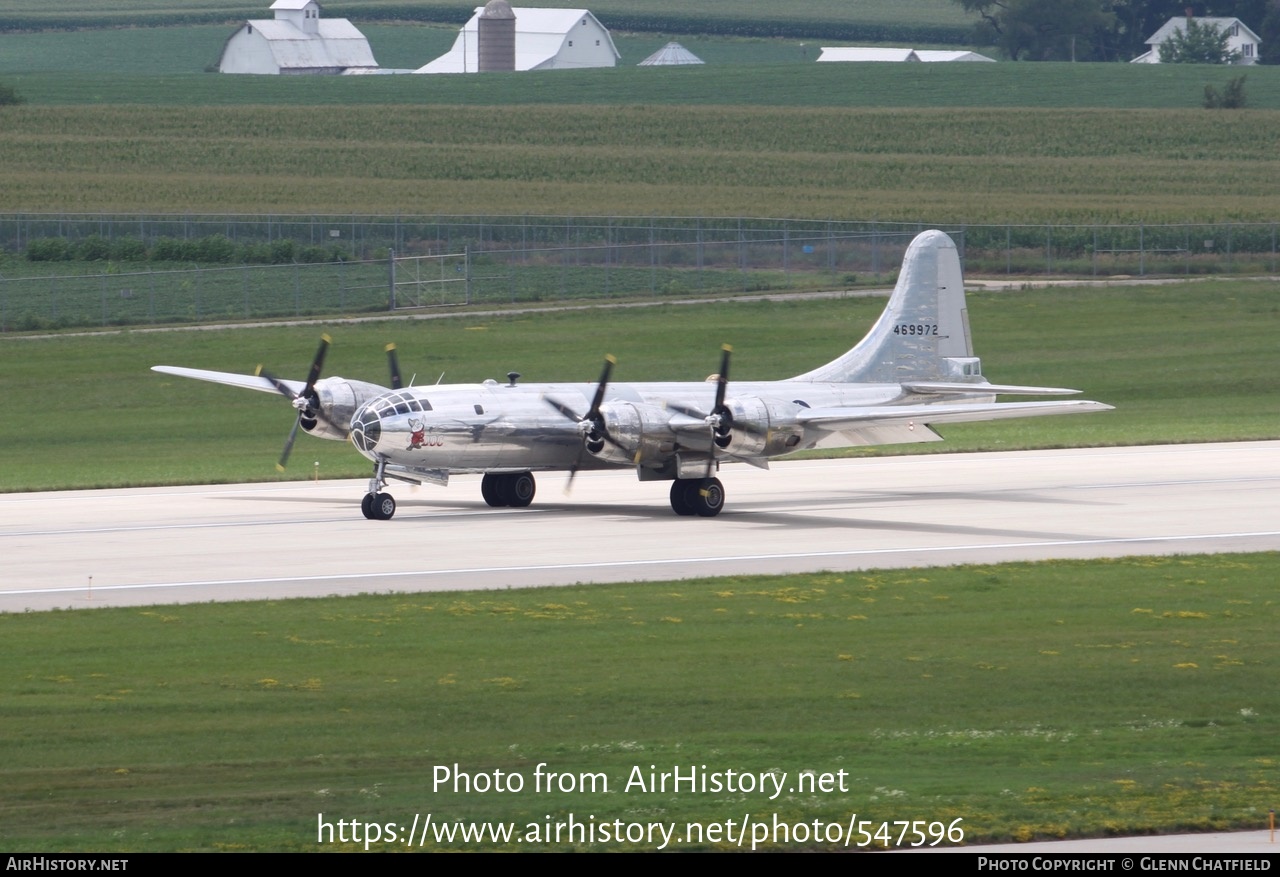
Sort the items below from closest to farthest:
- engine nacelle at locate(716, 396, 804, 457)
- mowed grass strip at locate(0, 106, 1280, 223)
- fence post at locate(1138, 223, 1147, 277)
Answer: engine nacelle at locate(716, 396, 804, 457), fence post at locate(1138, 223, 1147, 277), mowed grass strip at locate(0, 106, 1280, 223)

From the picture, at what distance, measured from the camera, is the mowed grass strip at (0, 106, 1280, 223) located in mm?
108875

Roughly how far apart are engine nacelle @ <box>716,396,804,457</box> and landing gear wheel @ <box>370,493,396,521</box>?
23.8ft

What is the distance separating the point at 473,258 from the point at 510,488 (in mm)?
48722

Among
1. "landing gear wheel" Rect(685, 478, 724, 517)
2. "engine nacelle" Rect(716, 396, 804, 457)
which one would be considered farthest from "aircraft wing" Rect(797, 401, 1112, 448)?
"landing gear wheel" Rect(685, 478, 724, 517)

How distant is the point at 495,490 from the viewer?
134 ft

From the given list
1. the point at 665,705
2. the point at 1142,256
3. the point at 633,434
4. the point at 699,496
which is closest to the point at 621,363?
the point at 699,496

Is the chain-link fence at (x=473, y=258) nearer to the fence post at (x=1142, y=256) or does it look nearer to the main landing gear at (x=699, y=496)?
the fence post at (x=1142, y=256)

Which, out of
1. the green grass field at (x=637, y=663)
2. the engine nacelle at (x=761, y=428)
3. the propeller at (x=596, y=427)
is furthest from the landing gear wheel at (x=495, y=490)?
the green grass field at (x=637, y=663)

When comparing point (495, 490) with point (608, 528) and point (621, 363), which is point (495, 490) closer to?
point (608, 528)

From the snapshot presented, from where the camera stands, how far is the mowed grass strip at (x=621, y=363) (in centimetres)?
5459

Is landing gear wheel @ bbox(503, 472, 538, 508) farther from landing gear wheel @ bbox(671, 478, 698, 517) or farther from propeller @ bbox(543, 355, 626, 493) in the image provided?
landing gear wheel @ bbox(671, 478, 698, 517)

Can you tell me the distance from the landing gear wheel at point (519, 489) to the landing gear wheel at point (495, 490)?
2.8 inches

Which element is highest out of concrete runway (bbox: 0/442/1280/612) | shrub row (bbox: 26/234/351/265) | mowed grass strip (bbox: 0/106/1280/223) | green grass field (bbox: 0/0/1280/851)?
mowed grass strip (bbox: 0/106/1280/223)

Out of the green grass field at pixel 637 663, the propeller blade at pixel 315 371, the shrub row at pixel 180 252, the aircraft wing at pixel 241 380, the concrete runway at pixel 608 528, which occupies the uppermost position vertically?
the shrub row at pixel 180 252
